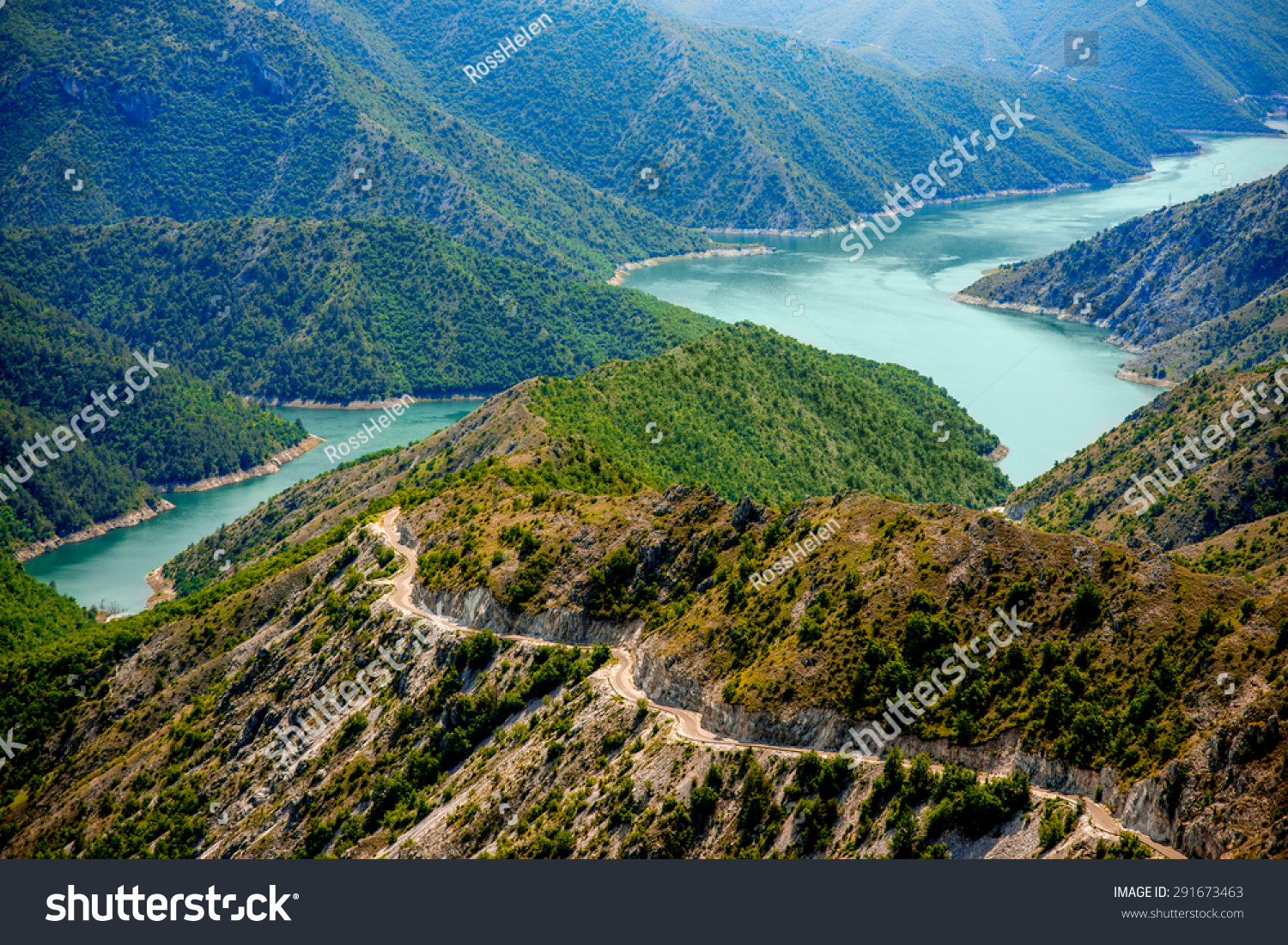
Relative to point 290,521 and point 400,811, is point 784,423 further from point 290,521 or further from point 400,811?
point 400,811

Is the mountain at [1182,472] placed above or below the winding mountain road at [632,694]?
below

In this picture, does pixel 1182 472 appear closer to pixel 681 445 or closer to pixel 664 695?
pixel 681 445

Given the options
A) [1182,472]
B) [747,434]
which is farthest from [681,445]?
[1182,472]

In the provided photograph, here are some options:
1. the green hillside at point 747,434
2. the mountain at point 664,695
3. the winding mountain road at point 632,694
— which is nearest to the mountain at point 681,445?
the green hillside at point 747,434

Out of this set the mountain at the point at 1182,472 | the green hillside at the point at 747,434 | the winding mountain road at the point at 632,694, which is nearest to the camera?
the winding mountain road at the point at 632,694

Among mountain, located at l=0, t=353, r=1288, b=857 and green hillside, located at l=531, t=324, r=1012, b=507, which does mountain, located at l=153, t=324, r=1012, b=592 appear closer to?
green hillside, located at l=531, t=324, r=1012, b=507

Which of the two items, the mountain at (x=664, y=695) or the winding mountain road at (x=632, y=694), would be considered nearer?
the winding mountain road at (x=632, y=694)

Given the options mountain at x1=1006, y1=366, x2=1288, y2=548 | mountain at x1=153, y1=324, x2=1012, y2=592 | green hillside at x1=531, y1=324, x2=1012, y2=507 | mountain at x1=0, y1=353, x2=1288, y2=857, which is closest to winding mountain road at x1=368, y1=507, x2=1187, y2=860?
mountain at x1=0, y1=353, x2=1288, y2=857

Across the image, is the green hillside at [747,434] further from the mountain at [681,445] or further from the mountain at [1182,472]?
the mountain at [1182,472]
